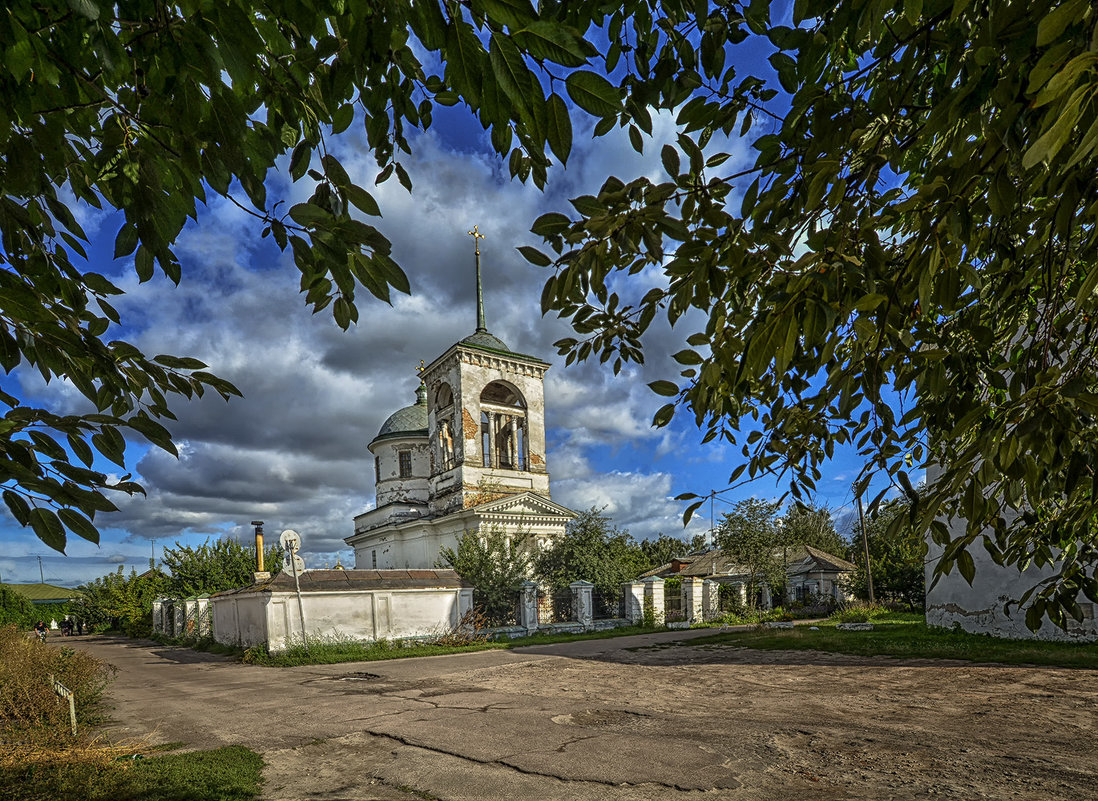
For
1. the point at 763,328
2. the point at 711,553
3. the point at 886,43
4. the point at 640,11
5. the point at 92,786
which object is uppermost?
the point at 640,11

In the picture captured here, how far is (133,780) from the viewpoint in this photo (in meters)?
5.66

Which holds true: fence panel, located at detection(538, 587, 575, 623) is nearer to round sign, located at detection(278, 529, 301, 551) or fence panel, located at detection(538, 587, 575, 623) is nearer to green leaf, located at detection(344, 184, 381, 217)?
round sign, located at detection(278, 529, 301, 551)

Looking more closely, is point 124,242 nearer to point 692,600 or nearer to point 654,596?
point 654,596

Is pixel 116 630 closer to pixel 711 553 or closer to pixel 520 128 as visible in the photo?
pixel 711 553

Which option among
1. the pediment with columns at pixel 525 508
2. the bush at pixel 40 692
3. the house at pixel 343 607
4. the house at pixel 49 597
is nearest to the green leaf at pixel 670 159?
the bush at pixel 40 692

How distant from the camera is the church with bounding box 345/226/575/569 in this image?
27125mm

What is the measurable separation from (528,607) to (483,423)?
917 centimetres

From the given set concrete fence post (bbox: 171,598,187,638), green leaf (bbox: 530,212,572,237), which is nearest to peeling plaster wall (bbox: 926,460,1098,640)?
green leaf (bbox: 530,212,572,237)

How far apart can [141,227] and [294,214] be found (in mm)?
449

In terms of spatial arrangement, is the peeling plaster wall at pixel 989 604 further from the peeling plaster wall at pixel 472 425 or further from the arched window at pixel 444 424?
the arched window at pixel 444 424

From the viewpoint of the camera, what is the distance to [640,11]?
2.54 meters

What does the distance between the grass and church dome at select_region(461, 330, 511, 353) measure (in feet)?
43.4

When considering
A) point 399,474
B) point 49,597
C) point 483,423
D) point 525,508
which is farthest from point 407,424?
point 49,597

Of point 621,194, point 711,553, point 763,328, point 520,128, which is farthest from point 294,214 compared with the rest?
point 711,553
